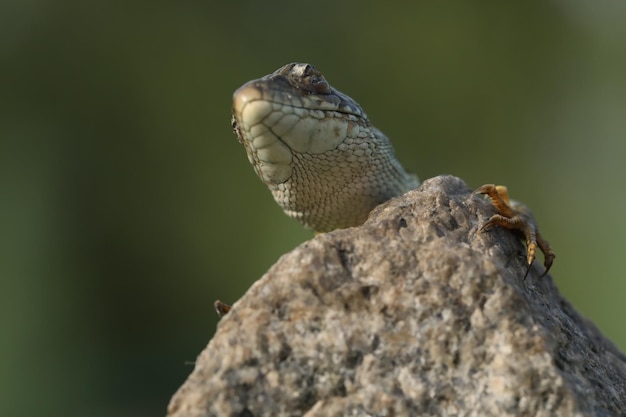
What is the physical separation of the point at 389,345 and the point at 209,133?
14.2m

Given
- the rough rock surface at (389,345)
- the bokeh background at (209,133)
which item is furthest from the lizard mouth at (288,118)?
the bokeh background at (209,133)

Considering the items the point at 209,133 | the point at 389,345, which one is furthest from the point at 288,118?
the point at 209,133

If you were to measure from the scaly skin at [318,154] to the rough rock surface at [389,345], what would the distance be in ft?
1.64

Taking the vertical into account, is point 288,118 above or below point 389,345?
above

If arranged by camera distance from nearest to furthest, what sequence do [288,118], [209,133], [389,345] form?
[389,345], [288,118], [209,133]

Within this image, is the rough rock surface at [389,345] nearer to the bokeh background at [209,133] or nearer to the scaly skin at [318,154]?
the scaly skin at [318,154]

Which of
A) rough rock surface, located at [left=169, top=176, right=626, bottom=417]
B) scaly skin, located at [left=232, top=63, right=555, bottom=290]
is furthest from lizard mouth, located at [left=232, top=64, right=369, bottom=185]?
rough rock surface, located at [left=169, top=176, right=626, bottom=417]

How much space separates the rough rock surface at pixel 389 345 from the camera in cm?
209

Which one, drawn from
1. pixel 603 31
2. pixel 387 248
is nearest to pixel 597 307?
pixel 603 31

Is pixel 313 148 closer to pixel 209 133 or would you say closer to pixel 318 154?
pixel 318 154

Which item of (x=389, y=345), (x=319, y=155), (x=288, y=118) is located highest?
(x=288, y=118)

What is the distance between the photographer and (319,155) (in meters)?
3.37

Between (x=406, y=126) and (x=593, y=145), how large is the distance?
415 centimetres

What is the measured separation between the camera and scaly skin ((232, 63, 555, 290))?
10.1 ft
